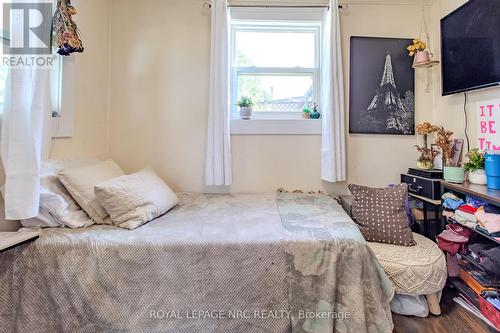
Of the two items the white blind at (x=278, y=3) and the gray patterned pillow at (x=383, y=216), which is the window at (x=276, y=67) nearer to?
the white blind at (x=278, y=3)

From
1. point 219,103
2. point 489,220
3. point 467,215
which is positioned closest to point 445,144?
point 467,215

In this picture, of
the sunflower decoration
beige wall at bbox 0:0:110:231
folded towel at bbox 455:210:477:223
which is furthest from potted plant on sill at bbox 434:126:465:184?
beige wall at bbox 0:0:110:231

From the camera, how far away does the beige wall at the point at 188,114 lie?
2.38 m

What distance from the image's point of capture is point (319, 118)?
2393mm

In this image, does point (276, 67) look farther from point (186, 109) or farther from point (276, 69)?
point (186, 109)

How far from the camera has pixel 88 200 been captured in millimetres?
1558

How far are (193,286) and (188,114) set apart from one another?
1.59 m

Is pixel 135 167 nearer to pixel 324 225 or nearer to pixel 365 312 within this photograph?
pixel 324 225

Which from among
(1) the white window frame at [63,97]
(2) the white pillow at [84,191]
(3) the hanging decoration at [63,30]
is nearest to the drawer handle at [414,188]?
(2) the white pillow at [84,191]

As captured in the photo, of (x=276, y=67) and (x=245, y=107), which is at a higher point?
(x=276, y=67)

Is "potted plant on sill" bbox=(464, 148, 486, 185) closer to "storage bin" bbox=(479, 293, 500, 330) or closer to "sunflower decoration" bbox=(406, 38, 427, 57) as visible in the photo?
"storage bin" bbox=(479, 293, 500, 330)

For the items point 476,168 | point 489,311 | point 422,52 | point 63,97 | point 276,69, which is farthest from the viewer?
point 276,69

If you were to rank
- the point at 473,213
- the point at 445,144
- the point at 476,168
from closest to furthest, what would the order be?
1. the point at 473,213
2. the point at 476,168
3. the point at 445,144

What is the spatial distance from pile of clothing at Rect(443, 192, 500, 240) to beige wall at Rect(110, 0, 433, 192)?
2.23ft
